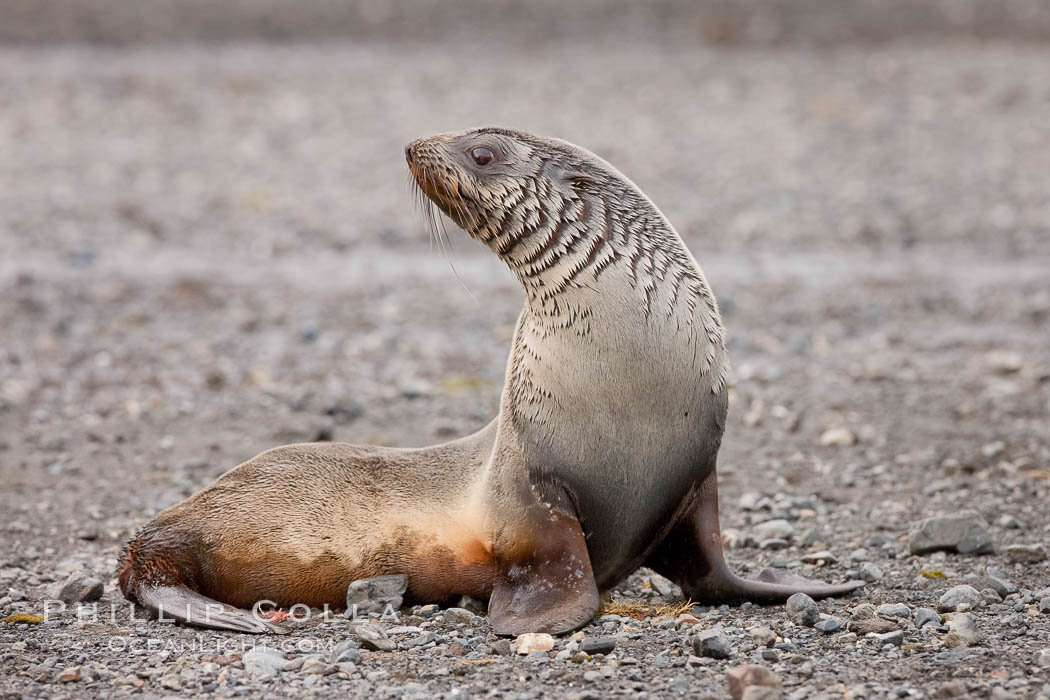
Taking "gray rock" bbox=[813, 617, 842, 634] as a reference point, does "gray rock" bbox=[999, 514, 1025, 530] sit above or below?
above

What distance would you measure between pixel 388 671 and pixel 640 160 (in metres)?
11.3

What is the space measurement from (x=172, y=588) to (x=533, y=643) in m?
1.53

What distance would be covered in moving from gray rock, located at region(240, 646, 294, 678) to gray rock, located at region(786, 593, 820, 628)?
185 centimetres

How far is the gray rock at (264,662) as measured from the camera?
4.75 meters

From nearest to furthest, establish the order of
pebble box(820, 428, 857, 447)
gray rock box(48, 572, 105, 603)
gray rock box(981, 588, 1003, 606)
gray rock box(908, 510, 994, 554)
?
gray rock box(981, 588, 1003, 606) < gray rock box(48, 572, 105, 603) < gray rock box(908, 510, 994, 554) < pebble box(820, 428, 857, 447)

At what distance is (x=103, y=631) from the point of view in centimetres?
534

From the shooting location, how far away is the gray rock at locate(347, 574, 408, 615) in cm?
538

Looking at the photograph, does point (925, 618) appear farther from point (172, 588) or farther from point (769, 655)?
point (172, 588)

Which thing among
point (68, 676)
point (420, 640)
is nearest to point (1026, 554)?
point (420, 640)

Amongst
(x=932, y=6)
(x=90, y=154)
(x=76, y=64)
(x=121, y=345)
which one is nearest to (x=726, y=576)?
(x=121, y=345)

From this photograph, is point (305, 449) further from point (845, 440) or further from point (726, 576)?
point (845, 440)

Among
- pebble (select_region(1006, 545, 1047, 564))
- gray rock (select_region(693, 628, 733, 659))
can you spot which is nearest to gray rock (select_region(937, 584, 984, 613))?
pebble (select_region(1006, 545, 1047, 564))

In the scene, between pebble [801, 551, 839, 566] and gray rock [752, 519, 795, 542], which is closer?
pebble [801, 551, 839, 566]

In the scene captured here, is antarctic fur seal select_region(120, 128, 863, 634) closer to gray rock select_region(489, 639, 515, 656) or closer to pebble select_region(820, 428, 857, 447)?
gray rock select_region(489, 639, 515, 656)
